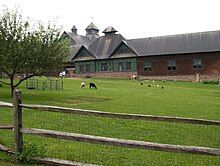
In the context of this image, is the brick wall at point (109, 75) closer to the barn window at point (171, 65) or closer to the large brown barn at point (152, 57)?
the large brown barn at point (152, 57)

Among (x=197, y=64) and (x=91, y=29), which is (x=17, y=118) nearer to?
(x=197, y=64)

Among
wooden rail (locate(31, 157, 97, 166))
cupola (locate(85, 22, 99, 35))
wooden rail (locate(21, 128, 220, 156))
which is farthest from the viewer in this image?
cupola (locate(85, 22, 99, 35))

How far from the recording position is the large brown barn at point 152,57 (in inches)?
2291

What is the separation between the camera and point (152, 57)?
204ft

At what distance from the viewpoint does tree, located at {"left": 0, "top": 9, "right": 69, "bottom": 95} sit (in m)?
22.9

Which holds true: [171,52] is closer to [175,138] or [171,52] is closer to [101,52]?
[101,52]

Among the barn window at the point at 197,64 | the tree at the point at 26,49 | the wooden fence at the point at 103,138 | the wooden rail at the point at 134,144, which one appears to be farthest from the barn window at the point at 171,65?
the wooden rail at the point at 134,144

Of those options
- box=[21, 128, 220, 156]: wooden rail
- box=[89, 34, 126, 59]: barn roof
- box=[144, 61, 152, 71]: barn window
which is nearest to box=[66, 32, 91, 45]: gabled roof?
box=[89, 34, 126, 59]: barn roof

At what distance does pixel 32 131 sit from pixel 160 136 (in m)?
6.98

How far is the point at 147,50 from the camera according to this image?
62.3m

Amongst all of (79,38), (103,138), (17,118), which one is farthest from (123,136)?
(79,38)

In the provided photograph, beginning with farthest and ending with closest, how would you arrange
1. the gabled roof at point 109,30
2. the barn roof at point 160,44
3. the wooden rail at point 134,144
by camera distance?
1. the gabled roof at point 109,30
2. the barn roof at point 160,44
3. the wooden rail at point 134,144

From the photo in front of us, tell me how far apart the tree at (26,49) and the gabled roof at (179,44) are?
37676mm

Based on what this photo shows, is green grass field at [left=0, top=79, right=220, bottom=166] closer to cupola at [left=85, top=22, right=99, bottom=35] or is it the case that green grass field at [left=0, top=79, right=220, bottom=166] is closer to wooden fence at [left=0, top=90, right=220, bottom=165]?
wooden fence at [left=0, top=90, right=220, bottom=165]
